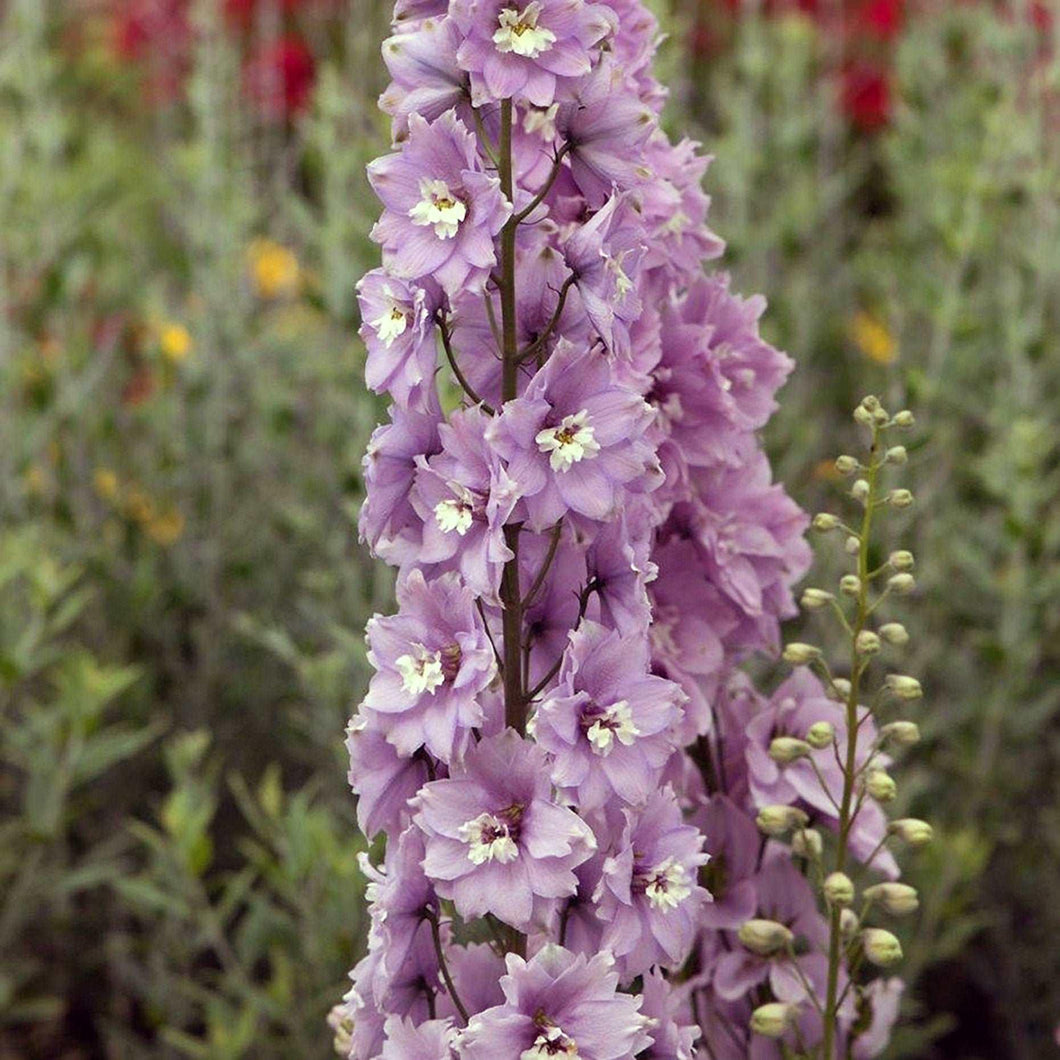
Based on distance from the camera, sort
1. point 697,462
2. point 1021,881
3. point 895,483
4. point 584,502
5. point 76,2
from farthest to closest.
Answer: point 76,2 → point 1021,881 → point 895,483 → point 697,462 → point 584,502

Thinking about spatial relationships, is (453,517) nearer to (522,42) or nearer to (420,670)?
(420,670)

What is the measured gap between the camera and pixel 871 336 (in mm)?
3592

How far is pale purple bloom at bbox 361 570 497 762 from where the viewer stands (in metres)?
1.12

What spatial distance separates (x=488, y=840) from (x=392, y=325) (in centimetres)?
34

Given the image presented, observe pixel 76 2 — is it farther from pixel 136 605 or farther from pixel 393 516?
pixel 393 516

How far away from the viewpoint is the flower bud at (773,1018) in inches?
50.2

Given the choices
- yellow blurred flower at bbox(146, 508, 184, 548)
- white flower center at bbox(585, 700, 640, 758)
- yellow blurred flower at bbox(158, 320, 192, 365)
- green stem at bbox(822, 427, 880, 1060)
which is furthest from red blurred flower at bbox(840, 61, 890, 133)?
white flower center at bbox(585, 700, 640, 758)

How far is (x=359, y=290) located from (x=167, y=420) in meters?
1.86

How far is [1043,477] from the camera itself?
296 centimetres

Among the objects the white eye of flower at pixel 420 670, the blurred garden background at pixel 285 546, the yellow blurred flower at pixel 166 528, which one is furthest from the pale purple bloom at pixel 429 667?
the yellow blurred flower at pixel 166 528

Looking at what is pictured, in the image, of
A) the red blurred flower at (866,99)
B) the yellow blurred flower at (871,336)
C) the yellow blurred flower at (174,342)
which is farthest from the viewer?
the red blurred flower at (866,99)

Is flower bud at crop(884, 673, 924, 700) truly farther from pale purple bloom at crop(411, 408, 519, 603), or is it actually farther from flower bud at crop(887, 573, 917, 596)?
pale purple bloom at crop(411, 408, 519, 603)

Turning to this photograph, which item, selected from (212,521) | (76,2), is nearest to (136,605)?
(212,521)

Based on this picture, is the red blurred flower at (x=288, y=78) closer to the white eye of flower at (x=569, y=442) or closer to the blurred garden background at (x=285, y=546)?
the blurred garden background at (x=285, y=546)
